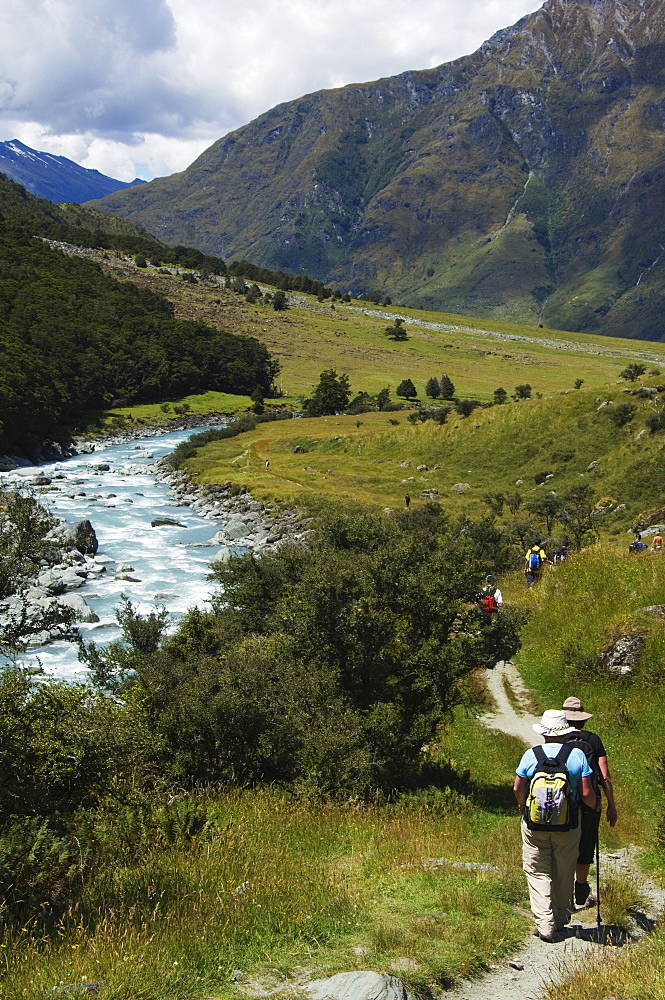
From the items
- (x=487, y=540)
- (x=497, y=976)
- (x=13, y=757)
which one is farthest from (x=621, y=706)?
(x=487, y=540)

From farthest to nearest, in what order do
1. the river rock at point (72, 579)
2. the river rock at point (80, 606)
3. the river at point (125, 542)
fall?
the river rock at point (72, 579) → the river rock at point (80, 606) → the river at point (125, 542)

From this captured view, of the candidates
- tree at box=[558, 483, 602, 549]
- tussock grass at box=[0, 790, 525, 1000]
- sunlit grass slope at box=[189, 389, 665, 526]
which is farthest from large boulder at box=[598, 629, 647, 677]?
sunlit grass slope at box=[189, 389, 665, 526]

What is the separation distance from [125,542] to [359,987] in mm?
40583

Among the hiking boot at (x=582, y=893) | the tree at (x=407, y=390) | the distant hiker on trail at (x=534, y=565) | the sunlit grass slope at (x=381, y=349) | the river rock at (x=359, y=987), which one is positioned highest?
the sunlit grass slope at (x=381, y=349)

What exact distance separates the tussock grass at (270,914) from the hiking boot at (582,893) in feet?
2.19

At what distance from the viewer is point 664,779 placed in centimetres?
1100

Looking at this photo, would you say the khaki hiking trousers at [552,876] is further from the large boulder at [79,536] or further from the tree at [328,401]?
the tree at [328,401]

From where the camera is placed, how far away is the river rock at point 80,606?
93.8 ft

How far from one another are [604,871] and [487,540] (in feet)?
77.3

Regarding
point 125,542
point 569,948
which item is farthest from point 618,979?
point 125,542

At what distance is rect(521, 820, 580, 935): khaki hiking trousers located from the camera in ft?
22.3

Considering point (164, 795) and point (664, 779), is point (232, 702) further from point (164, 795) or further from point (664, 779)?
point (664, 779)

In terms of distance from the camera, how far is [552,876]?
22.5 ft

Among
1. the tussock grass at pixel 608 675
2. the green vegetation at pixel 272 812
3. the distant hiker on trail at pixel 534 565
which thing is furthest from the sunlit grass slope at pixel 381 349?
the green vegetation at pixel 272 812
